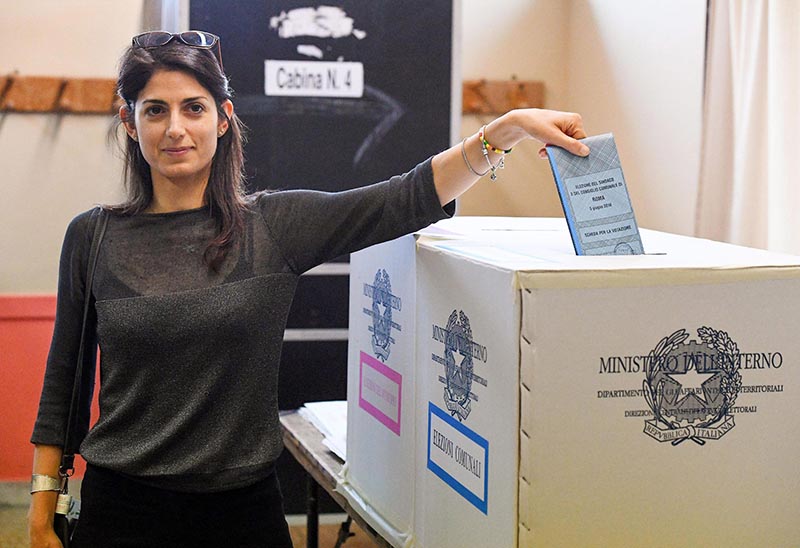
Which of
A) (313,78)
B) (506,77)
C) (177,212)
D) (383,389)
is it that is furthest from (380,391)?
(506,77)

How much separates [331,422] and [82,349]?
2.27 ft

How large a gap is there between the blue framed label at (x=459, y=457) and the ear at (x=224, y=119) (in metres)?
0.60

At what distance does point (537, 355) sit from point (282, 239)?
0.60m

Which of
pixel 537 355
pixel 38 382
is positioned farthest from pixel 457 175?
pixel 38 382

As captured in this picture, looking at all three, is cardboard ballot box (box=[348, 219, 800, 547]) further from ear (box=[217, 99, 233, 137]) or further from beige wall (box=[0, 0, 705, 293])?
beige wall (box=[0, 0, 705, 293])

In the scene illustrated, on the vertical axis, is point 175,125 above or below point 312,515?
above

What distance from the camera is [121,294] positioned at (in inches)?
59.7

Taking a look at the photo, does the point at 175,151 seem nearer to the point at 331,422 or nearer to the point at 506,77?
the point at 331,422

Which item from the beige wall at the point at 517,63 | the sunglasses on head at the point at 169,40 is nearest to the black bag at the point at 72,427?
the sunglasses on head at the point at 169,40

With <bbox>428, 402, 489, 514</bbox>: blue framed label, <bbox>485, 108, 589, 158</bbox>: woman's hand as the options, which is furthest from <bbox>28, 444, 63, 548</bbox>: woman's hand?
<bbox>485, 108, 589, 158</bbox>: woman's hand

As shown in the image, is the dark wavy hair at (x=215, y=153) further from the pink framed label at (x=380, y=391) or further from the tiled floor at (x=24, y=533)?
the tiled floor at (x=24, y=533)

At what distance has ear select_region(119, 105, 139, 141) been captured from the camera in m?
1.61

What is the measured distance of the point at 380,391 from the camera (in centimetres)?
157

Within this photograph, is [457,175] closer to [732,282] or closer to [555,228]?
[555,228]
